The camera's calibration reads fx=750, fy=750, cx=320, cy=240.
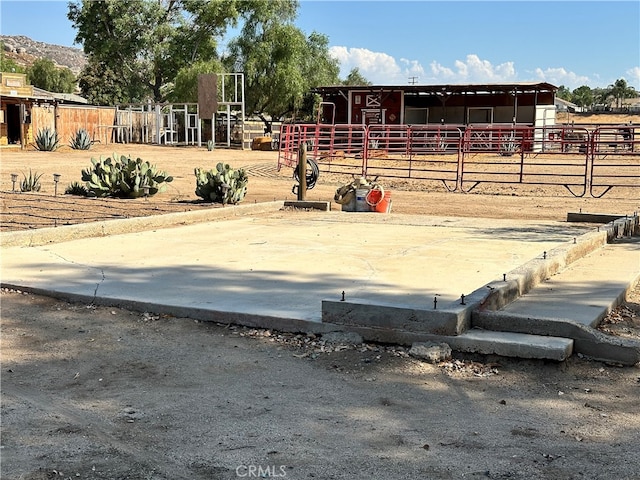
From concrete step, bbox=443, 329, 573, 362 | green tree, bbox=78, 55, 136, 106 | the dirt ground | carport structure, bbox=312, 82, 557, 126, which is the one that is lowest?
the dirt ground

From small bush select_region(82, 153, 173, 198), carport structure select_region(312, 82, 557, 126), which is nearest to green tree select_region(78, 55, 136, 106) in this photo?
carport structure select_region(312, 82, 557, 126)

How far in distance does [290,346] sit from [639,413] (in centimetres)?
228

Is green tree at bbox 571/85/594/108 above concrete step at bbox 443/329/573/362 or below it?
above

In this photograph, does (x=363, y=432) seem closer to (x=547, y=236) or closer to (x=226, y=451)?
(x=226, y=451)

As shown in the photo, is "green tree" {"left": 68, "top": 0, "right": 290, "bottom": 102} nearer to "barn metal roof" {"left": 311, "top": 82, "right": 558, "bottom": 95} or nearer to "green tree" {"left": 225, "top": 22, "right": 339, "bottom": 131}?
"green tree" {"left": 225, "top": 22, "right": 339, "bottom": 131}

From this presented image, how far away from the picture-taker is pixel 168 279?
23.3 ft

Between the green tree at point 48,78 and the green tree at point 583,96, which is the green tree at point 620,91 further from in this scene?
the green tree at point 48,78

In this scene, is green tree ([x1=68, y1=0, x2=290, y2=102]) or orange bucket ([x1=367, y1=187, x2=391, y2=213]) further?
green tree ([x1=68, y1=0, x2=290, y2=102])

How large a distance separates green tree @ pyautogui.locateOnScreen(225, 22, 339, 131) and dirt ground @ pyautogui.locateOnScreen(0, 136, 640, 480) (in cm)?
4284

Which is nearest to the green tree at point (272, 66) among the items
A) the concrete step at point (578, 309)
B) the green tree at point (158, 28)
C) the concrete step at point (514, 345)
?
the green tree at point (158, 28)

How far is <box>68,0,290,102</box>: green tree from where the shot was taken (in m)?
50.1

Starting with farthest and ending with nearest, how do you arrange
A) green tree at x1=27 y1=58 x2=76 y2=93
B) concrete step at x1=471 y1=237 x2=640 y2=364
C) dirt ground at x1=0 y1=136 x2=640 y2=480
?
green tree at x1=27 y1=58 x2=76 y2=93 → concrete step at x1=471 y1=237 x2=640 y2=364 → dirt ground at x1=0 y1=136 x2=640 y2=480

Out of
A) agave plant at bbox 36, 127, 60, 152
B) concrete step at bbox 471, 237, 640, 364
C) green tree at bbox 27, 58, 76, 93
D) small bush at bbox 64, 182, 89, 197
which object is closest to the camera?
concrete step at bbox 471, 237, 640, 364

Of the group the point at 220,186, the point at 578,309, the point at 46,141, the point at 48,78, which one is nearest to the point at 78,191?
the point at 220,186
